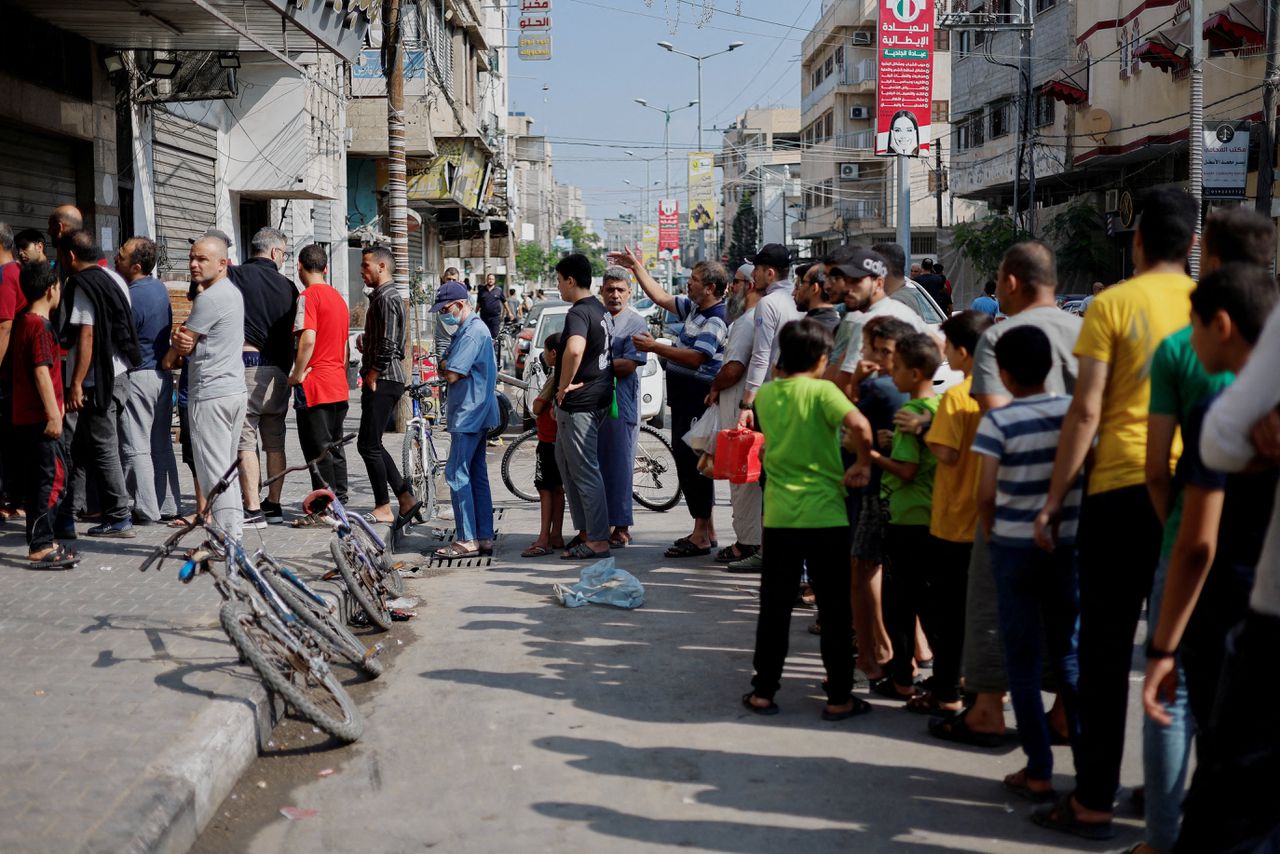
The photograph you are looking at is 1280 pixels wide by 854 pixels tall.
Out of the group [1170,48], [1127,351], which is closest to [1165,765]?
[1127,351]

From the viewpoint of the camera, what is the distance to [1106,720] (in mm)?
4227

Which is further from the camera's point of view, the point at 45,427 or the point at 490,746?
the point at 45,427

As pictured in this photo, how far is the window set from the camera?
41.6 meters

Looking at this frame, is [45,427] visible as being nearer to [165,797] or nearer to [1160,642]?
[165,797]

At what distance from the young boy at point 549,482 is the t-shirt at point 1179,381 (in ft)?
19.8

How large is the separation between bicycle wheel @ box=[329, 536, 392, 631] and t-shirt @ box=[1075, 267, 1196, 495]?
13.5 feet

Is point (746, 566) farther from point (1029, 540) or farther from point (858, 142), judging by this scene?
point (858, 142)

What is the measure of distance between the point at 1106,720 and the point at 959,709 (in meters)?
1.42

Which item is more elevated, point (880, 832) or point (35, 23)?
point (35, 23)

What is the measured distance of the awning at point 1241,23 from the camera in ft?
81.8

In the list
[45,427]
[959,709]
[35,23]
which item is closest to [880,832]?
[959,709]

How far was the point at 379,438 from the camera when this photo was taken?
989cm

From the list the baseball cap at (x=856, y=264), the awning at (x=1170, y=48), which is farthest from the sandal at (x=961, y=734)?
the awning at (x=1170, y=48)

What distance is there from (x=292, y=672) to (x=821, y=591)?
2261 mm
